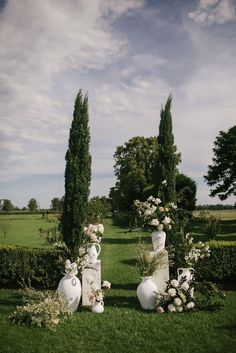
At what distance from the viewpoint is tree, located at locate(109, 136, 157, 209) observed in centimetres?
4162

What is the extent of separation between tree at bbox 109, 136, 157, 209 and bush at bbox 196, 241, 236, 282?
29.7m

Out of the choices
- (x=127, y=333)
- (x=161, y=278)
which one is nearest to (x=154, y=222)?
(x=161, y=278)

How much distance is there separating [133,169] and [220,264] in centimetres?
3100

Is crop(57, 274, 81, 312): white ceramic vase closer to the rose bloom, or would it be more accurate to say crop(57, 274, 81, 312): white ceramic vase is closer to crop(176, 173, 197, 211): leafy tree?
the rose bloom

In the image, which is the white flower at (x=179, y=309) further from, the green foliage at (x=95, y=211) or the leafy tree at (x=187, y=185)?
the leafy tree at (x=187, y=185)

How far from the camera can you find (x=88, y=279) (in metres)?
9.44

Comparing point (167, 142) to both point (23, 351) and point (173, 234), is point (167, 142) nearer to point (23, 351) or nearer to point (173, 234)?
point (173, 234)

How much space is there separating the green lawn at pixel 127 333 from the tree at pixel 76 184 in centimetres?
223

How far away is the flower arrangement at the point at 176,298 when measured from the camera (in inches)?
336

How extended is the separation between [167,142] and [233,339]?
874 cm

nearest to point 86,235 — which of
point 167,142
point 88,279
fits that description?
point 88,279

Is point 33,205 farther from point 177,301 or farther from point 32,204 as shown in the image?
point 177,301

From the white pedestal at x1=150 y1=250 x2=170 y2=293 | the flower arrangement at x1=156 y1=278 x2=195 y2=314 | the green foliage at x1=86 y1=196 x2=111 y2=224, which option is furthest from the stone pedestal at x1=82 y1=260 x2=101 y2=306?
the green foliage at x1=86 y1=196 x2=111 y2=224

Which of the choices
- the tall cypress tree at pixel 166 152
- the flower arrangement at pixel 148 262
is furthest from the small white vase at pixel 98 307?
the tall cypress tree at pixel 166 152
